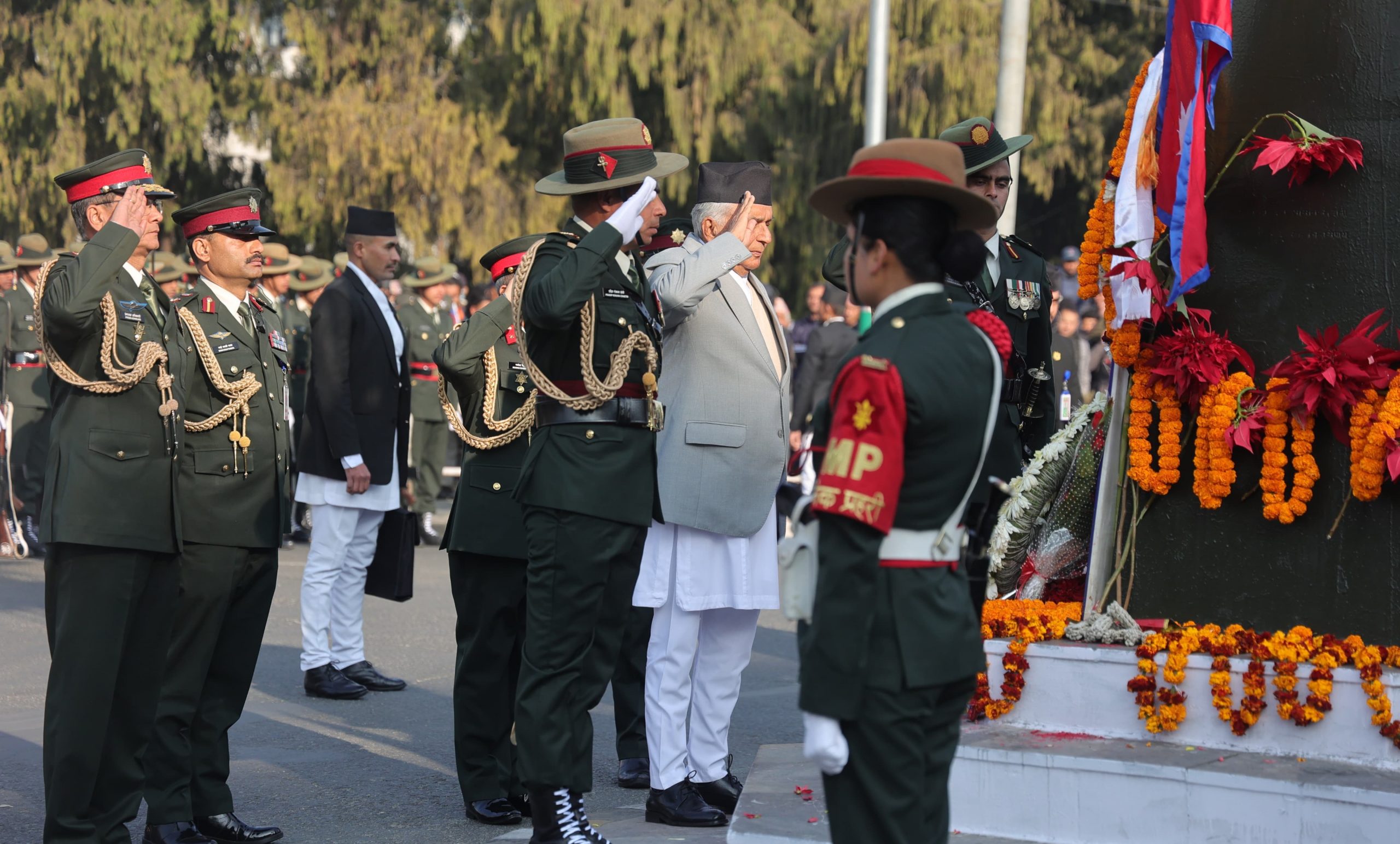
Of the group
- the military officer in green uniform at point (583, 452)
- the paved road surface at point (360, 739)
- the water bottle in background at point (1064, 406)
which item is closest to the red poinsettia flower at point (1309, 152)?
the military officer in green uniform at point (583, 452)

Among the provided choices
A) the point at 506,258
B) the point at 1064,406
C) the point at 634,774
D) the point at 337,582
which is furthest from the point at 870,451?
the point at 1064,406

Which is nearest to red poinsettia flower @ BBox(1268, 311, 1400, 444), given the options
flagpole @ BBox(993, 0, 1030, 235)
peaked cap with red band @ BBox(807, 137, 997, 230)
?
peaked cap with red band @ BBox(807, 137, 997, 230)

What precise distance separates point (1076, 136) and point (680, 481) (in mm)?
19702

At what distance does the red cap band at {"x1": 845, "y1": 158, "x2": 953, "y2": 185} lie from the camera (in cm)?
340

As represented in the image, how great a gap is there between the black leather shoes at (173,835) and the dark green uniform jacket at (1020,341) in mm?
2986

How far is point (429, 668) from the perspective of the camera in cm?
867

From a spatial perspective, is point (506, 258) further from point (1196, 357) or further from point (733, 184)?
point (1196, 357)

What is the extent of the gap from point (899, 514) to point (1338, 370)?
242cm

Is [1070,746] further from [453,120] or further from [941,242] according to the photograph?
[453,120]

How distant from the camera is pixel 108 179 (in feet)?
16.5

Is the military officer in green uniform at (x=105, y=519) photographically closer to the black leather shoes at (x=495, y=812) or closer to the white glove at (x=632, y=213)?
the black leather shoes at (x=495, y=812)

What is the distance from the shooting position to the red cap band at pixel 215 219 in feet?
18.5

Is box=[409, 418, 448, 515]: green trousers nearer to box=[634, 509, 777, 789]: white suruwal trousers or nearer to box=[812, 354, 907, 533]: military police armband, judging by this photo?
box=[634, 509, 777, 789]: white suruwal trousers

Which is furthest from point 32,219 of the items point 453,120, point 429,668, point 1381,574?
point 1381,574
